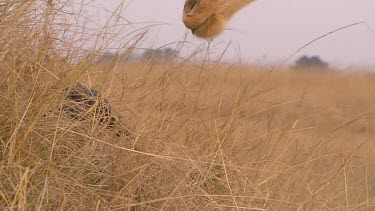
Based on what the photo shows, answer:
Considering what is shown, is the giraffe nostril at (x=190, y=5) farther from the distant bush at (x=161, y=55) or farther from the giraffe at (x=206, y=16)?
the distant bush at (x=161, y=55)

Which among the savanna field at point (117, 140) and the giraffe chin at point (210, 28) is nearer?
the savanna field at point (117, 140)

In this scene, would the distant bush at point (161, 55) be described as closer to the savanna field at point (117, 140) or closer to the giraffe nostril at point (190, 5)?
the savanna field at point (117, 140)

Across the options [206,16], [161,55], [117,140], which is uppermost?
[206,16]

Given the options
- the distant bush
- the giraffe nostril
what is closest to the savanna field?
the distant bush

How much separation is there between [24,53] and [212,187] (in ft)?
1.74

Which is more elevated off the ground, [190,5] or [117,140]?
[190,5]

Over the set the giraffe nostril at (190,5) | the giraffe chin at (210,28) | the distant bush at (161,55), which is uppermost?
the giraffe nostril at (190,5)

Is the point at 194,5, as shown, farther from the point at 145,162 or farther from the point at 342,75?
the point at 342,75

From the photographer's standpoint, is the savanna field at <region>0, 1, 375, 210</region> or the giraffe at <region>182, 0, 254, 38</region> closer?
the savanna field at <region>0, 1, 375, 210</region>

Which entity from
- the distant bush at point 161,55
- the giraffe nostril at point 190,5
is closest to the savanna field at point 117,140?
the distant bush at point 161,55

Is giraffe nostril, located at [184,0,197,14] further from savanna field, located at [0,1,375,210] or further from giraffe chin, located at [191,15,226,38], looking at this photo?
savanna field, located at [0,1,375,210]

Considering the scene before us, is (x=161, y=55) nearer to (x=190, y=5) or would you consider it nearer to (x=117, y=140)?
(x=190, y=5)

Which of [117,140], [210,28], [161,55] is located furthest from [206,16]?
[117,140]

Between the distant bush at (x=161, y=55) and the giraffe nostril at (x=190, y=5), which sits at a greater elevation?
the giraffe nostril at (x=190, y=5)
